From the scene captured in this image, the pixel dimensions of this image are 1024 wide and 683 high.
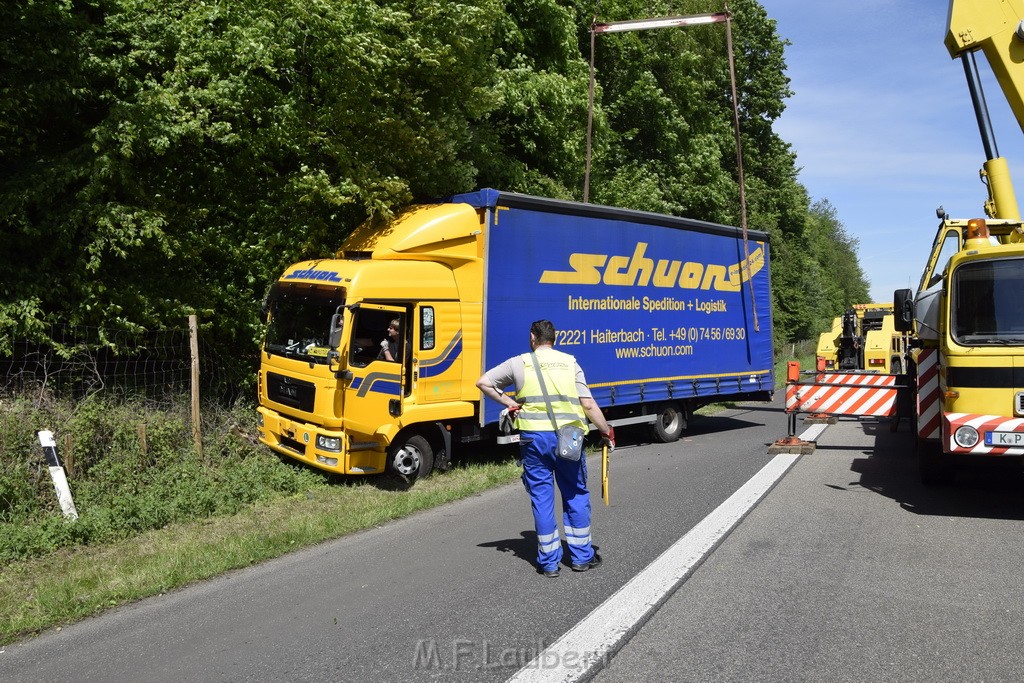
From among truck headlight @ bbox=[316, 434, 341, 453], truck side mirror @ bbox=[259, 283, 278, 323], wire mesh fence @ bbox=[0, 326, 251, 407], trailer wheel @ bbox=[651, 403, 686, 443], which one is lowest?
trailer wheel @ bbox=[651, 403, 686, 443]

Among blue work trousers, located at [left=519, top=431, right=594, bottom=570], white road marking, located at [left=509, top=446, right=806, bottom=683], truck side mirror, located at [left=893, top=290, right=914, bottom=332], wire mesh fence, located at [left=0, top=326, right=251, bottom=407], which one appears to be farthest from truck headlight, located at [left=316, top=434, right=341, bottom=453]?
truck side mirror, located at [left=893, top=290, right=914, bottom=332]

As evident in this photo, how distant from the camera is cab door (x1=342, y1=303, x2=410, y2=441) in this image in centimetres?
848

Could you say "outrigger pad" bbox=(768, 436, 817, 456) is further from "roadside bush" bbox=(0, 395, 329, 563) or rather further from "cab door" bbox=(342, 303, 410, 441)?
"roadside bush" bbox=(0, 395, 329, 563)

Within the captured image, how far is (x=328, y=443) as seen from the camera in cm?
848

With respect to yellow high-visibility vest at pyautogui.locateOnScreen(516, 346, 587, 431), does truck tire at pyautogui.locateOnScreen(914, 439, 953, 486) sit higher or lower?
lower

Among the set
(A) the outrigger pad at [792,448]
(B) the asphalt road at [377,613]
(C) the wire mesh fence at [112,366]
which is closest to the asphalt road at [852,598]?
(B) the asphalt road at [377,613]

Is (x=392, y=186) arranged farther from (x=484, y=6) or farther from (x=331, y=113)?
(x=484, y=6)

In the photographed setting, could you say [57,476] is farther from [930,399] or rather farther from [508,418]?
[930,399]

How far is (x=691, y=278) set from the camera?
41.5 feet

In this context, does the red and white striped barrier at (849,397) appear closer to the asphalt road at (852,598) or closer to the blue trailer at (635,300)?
the blue trailer at (635,300)

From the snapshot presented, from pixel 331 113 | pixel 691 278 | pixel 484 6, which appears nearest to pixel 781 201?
pixel 691 278

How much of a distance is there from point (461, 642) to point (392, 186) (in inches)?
264

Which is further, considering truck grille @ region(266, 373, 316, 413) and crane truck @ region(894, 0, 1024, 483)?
truck grille @ region(266, 373, 316, 413)

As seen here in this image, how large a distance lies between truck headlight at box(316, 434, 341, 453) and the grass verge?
44cm
